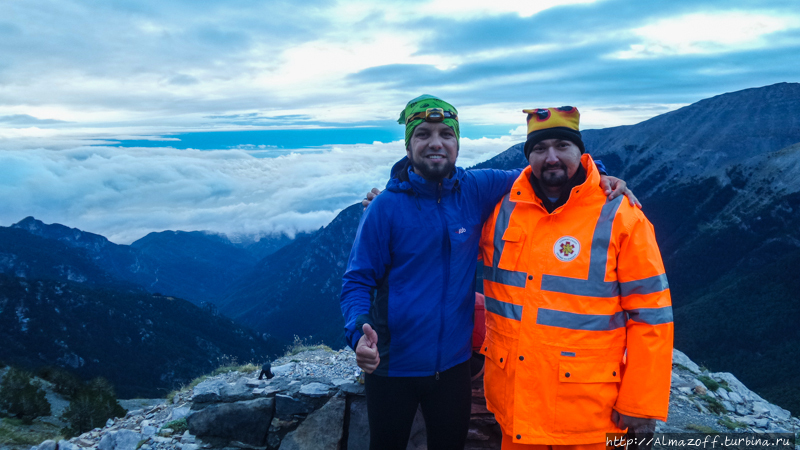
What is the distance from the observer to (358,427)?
6.02 meters

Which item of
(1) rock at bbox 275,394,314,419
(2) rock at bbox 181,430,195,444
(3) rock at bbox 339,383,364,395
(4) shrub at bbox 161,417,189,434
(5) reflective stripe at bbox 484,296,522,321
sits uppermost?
(5) reflective stripe at bbox 484,296,522,321

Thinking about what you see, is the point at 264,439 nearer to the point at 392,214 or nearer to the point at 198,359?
the point at 392,214

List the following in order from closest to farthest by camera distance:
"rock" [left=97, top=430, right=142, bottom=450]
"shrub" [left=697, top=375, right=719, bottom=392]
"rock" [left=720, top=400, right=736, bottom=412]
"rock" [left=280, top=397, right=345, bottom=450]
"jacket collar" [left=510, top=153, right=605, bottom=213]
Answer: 1. "jacket collar" [left=510, top=153, right=605, bottom=213]
2. "rock" [left=280, top=397, right=345, bottom=450]
3. "rock" [left=97, top=430, right=142, bottom=450]
4. "rock" [left=720, top=400, right=736, bottom=412]
5. "shrub" [left=697, top=375, right=719, bottom=392]

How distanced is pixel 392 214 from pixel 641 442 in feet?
8.62

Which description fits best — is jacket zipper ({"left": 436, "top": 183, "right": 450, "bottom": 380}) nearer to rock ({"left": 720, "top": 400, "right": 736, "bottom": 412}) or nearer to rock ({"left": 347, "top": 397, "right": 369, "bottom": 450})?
rock ({"left": 347, "top": 397, "right": 369, "bottom": 450})

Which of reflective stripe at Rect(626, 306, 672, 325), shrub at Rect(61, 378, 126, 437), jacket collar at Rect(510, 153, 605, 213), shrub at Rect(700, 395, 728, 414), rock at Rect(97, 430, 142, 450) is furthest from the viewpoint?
shrub at Rect(61, 378, 126, 437)

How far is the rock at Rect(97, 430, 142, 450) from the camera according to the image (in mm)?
6645

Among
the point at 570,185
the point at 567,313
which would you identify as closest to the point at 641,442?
the point at 567,313

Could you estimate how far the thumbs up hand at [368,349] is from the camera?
3.37 metres

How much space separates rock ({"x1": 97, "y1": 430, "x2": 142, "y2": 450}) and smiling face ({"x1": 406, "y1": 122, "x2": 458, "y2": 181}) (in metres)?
5.98

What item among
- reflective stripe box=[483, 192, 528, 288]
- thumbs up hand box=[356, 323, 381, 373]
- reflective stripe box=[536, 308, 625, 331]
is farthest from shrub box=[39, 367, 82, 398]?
reflective stripe box=[536, 308, 625, 331]

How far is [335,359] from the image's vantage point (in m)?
9.58

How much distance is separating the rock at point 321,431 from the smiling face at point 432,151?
12.1 feet

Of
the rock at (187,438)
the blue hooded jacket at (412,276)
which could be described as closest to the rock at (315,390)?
the rock at (187,438)
